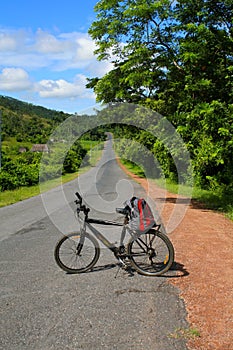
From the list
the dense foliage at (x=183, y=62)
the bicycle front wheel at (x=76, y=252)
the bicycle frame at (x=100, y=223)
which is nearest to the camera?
the bicycle frame at (x=100, y=223)

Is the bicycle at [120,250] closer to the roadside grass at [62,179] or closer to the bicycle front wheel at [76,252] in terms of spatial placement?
the bicycle front wheel at [76,252]

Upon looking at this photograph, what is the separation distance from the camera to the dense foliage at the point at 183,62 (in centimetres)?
1195

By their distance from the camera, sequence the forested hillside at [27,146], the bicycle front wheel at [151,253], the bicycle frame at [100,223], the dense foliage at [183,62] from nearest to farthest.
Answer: the bicycle front wheel at [151,253], the bicycle frame at [100,223], the dense foliage at [183,62], the forested hillside at [27,146]

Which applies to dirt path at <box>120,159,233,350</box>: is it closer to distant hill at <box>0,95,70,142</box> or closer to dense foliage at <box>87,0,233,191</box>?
dense foliage at <box>87,0,233,191</box>

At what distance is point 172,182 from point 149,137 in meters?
7.77

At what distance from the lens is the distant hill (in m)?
113

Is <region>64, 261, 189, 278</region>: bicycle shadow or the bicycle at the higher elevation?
the bicycle

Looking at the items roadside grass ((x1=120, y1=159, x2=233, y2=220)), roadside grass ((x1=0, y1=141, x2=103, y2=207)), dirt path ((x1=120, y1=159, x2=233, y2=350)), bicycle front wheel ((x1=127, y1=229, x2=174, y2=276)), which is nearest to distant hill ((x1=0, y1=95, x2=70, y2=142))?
roadside grass ((x1=0, y1=141, x2=103, y2=207))

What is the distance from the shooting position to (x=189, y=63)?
1272 cm

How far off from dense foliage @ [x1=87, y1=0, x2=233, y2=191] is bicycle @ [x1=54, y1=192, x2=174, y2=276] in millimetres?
6327

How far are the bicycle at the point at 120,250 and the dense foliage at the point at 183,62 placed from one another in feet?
20.8

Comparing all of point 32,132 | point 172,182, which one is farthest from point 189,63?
point 32,132

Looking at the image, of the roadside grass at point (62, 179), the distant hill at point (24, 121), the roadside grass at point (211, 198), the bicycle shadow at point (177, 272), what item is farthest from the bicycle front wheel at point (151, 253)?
the distant hill at point (24, 121)

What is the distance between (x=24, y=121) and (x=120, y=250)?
13456 centimetres
